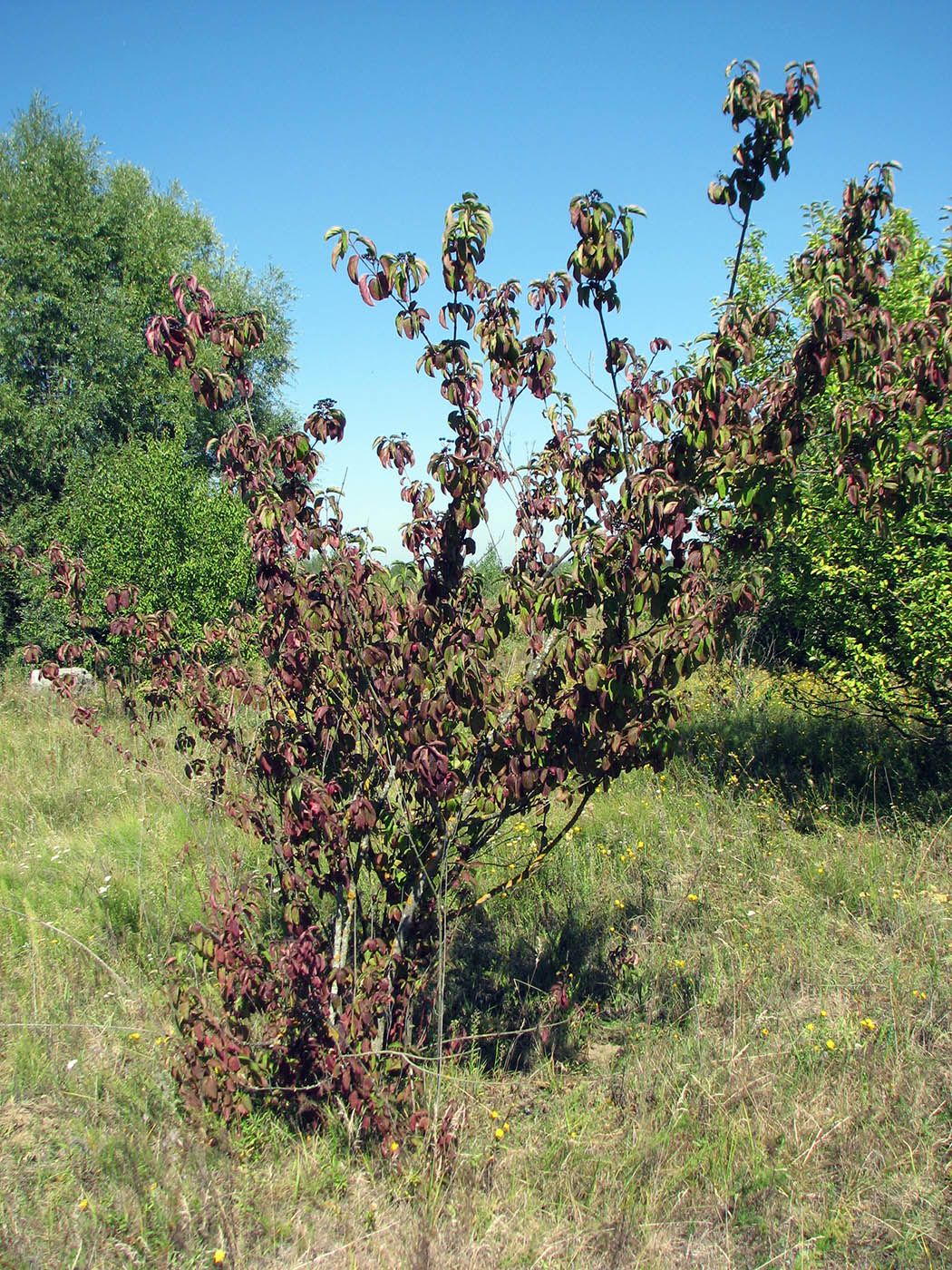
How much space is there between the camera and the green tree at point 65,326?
1446cm

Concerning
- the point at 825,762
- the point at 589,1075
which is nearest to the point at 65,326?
the point at 825,762

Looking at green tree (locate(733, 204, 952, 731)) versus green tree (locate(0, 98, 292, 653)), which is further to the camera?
green tree (locate(0, 98, 292, 653))

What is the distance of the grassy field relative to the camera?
2658mm

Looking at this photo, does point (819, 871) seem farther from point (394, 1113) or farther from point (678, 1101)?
point (394, 1113)

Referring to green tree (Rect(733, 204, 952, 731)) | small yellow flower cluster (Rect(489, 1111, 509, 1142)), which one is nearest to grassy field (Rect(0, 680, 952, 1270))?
small yellow flower cluster (Rect(489, 1111, 509, 1142))

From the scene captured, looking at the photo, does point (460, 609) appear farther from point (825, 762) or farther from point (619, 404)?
point (825, 762)

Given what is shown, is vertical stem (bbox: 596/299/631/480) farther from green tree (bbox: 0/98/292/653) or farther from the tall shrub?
green tree (bbox: 0/98/292/653)

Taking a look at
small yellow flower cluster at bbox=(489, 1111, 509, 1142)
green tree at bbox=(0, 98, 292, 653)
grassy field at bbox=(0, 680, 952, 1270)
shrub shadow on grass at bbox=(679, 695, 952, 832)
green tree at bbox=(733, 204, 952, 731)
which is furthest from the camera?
green tree at bbox=(0, 98, 292, 653)

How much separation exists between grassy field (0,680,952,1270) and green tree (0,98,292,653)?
34.0 ft

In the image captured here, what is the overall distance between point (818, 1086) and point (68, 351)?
15583 mm

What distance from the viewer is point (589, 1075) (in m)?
3.64

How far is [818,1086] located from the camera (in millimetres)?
3303

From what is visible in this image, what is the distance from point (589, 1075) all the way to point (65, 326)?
15113 millimetres

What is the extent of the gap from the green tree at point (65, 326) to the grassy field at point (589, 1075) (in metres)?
10.4
